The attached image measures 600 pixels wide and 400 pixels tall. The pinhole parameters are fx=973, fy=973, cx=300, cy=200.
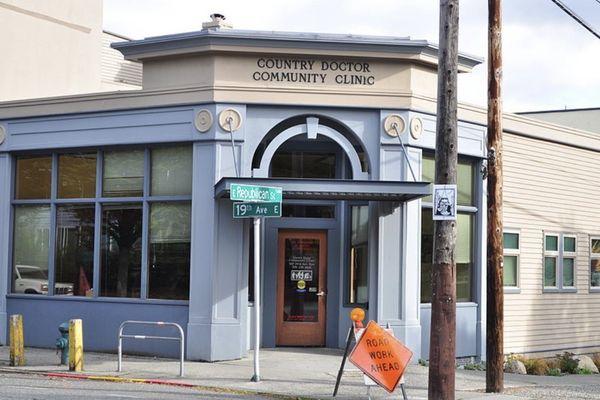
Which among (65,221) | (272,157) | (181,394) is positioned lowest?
(181,394)

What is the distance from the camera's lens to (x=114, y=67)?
28328 millimetres

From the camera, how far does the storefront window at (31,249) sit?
1933cm

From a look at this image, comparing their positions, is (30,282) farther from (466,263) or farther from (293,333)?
(466,263)

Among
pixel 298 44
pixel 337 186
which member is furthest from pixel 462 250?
pixel 298 44

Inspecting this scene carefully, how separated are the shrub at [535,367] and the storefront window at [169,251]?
7001 millimetres

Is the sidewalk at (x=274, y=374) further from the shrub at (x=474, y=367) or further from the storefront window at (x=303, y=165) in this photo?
the storefront window at (x=303, y=165)

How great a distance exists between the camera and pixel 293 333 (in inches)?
722

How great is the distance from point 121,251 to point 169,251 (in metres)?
1.11

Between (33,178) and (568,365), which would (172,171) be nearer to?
(33,178)

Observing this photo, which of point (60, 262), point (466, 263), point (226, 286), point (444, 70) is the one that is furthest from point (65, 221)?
point (444, 70)

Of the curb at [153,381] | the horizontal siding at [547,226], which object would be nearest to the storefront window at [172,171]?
the curb at [153,381]

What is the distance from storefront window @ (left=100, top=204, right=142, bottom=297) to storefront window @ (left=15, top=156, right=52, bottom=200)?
5.33 ft

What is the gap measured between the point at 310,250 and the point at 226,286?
6.79 feet

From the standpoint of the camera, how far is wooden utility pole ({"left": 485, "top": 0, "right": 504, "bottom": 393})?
14.1 metres
